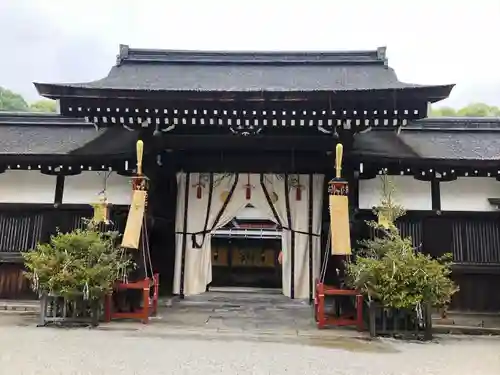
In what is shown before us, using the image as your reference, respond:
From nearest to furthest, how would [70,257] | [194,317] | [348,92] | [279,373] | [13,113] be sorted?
[279,373]
[70,257]
[348,92]
[194,317]
[13,113]

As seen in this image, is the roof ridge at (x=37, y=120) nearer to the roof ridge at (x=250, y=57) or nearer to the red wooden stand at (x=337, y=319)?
the roof ridge at (x=250, y=57)

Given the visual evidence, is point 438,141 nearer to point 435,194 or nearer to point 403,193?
point 435,194

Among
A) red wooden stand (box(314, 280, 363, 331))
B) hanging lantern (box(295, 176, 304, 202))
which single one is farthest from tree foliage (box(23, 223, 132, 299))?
hanging lantern (box(295, 176, 304, 202))

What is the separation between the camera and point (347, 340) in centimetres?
611

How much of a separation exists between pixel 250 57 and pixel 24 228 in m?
6.50

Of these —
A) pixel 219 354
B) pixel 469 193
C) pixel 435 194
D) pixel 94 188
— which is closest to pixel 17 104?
pixel 94 188

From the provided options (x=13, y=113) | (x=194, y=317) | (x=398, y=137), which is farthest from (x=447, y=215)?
(x=13, y=113)

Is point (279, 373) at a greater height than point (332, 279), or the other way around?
point (332, 279)

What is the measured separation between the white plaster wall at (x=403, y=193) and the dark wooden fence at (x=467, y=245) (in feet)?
0.58

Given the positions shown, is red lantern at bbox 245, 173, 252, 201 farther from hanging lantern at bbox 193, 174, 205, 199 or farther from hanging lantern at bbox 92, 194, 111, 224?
hanging lantern at bbox 92, 194, 111, 224

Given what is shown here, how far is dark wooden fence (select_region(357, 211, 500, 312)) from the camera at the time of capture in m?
7.96

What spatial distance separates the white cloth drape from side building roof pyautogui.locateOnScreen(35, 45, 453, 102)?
6.31ft

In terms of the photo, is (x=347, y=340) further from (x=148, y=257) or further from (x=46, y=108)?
(x=46, y=108)

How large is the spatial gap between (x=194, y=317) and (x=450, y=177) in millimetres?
5259
